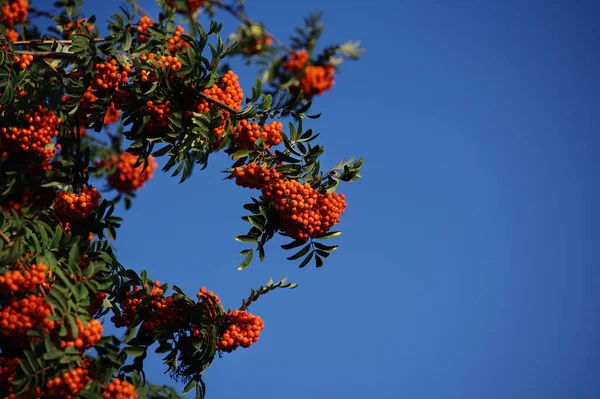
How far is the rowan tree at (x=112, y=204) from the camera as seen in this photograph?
437 cm

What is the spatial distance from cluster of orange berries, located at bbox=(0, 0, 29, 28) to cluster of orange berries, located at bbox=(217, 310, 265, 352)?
437cm

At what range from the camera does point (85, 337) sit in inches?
170

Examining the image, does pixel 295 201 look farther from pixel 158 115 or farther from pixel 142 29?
pixel 142 29

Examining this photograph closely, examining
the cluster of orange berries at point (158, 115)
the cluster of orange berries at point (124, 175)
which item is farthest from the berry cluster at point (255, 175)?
the cluster of orange berries at point (124, 175)

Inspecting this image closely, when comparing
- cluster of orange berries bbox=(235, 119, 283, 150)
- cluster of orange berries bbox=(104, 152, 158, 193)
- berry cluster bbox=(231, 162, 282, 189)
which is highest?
cluster of orange berries bbox=(104, 152, 158, 193)

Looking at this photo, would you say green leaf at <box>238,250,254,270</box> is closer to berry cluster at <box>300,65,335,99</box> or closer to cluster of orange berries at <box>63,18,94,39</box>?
cluster of orange berries at <box>63,18,94,39</box>

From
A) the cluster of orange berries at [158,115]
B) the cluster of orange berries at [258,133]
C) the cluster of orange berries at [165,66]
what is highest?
the cluster of orange berries at [165,66]

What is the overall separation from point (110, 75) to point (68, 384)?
219cm

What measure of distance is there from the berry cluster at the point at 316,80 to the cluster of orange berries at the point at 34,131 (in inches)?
158

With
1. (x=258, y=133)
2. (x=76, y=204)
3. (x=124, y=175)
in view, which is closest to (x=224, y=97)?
(x=258, y=133)

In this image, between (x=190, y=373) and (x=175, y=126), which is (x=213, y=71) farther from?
(x=190, y=373)

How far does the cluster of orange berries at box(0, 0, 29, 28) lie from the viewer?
766cm

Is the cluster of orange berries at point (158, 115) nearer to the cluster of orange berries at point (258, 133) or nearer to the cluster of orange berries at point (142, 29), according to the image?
the cluster of orange berries at point (258, 133)

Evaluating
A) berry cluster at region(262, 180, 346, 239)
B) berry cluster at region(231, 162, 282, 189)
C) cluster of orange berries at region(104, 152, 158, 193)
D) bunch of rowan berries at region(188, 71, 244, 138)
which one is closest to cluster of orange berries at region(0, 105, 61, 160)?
bunch of rowan berries at region(188, 71, 244, 138)
